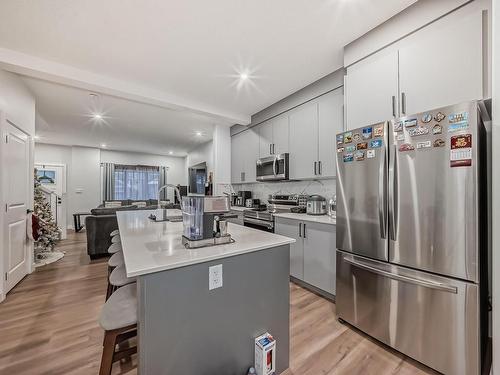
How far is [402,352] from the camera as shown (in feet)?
5.34

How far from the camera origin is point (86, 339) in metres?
1.84

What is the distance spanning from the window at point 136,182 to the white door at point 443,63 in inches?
325

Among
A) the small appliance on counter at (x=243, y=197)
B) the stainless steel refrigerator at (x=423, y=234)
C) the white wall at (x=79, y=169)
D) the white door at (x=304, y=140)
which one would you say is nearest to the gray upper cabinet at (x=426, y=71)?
the stainless steel refrigerator at (x=423, y=234)

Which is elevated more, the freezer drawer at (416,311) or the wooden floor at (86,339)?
the freezer drawer at (416,311)

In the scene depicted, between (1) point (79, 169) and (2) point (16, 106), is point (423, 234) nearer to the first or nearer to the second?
(2) point (16, 106)

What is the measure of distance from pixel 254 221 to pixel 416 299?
229 centimetres

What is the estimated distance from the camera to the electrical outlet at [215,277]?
1222 mm

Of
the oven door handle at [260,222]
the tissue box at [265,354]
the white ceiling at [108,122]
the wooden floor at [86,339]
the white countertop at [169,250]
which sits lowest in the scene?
the wooden floor at [86,339]

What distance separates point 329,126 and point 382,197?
1.47 meters

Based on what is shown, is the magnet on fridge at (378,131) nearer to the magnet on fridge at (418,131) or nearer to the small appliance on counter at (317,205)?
the magnet on fridge at (418,131)

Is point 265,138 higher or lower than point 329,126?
higher

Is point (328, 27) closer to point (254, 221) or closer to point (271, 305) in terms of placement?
point (271, 305)

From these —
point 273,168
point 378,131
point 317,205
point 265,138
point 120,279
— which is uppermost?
point 265,138

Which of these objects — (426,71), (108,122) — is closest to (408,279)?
(426,71)
